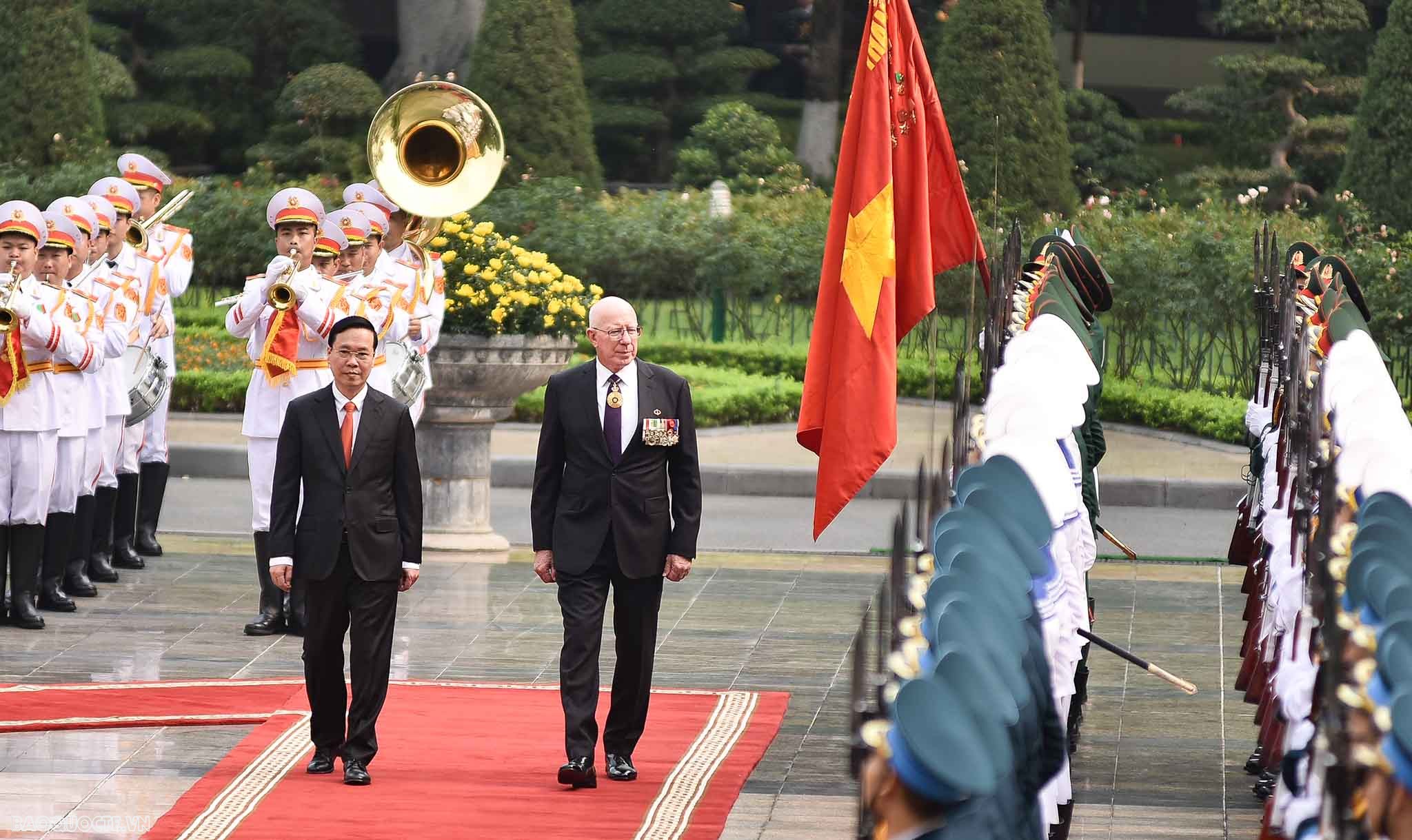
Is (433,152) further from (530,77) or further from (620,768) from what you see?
(530,77)

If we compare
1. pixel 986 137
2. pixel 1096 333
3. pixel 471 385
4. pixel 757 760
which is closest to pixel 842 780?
pixel 757 760

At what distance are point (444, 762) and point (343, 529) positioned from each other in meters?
Answer: 0.91

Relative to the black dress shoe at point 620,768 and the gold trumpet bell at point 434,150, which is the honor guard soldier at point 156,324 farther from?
the black dress shoe at point 620,768

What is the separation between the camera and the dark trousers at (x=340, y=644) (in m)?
7.42

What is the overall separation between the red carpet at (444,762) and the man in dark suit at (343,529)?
0.91 ft

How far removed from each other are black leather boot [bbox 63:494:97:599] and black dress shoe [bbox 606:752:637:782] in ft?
14.0

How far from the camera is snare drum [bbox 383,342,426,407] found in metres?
10.8

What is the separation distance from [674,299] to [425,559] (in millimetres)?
9655

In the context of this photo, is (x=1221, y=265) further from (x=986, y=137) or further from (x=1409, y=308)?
(x=986, y=137)

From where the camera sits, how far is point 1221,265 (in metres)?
17.4

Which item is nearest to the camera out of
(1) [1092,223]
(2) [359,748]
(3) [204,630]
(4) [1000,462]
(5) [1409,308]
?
(4) [1000,462]

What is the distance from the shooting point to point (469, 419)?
12.1 m

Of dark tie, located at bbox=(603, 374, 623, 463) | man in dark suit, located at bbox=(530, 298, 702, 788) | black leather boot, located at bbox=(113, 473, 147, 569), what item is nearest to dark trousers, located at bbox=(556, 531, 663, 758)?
man in dark suit, located at bbox=(530, 298, 702, 788)

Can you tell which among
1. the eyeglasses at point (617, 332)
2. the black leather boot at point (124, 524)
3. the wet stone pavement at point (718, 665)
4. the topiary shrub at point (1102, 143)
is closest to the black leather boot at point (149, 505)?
the wet stone pavement at point (718, 665)
